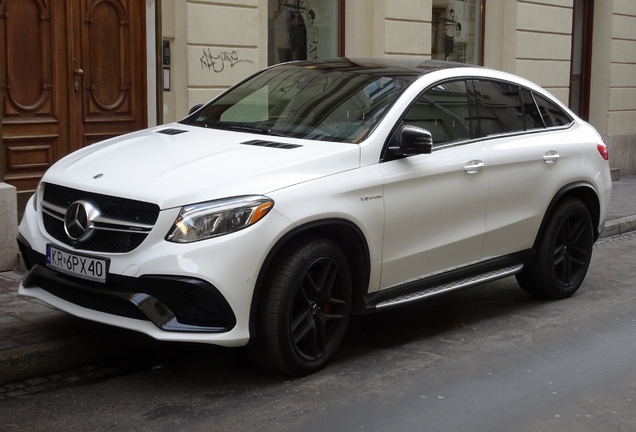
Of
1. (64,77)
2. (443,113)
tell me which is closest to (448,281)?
(443,113)

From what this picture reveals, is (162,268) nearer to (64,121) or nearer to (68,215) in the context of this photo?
(68,215)

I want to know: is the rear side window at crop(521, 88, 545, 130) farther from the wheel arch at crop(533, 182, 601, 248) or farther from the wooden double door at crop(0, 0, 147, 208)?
the wooden double door at crop(0, 0, 147, 208)

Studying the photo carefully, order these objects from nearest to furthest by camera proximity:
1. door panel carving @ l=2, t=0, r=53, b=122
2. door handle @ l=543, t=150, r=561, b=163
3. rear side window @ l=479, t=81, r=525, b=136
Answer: rear side window @ l=479, t=81, r=525, b=136, door handle @ l=543, t=150, r=561, b=163, door panel carving @ l=2, t=0, r=53, b=122

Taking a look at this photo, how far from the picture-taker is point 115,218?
486 centimetres

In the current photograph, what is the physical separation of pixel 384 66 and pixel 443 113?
0.54 meters

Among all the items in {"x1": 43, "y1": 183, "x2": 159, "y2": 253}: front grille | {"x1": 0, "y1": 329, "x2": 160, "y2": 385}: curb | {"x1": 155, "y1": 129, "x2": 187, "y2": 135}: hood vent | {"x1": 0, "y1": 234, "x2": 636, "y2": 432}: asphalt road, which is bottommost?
{"x1": 0, "y1": 234, "x2": 636, "y2": 432}: asphalt road

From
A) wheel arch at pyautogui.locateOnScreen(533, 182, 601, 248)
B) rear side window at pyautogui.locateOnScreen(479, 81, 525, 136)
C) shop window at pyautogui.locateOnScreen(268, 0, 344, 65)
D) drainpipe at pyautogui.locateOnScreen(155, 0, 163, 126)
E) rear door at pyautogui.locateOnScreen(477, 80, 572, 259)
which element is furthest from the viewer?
shop window at pyautogui.locateOnScreen(268, 0, 344, 65)

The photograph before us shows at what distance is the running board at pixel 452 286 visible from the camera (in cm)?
573

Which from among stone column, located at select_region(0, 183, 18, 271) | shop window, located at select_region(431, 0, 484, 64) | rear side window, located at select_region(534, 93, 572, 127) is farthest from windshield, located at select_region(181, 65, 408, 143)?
shop window, located at select_region(431, 0, 484, 64)

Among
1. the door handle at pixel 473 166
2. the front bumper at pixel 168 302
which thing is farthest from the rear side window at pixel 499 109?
the front bumper at pixel 168 302

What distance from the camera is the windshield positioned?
5738mm

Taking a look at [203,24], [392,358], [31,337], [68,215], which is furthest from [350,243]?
[203,24]

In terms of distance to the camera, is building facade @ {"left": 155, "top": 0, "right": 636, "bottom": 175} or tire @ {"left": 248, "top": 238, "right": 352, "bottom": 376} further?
building facade @ {"left": 155, "top": 0, "right": 636, "bottom": 175}

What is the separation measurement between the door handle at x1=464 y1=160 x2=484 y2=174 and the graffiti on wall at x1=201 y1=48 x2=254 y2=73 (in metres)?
4.87
